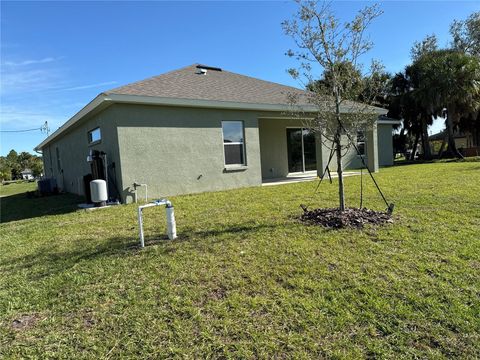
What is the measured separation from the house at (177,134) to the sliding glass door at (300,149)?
211cm

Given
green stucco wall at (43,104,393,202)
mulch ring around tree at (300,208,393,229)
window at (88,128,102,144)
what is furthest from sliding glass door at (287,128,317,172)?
mulch ring around tree at (300,208,393,229)

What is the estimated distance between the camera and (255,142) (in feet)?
38.5

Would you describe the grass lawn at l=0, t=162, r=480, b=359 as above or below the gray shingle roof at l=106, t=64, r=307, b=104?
below

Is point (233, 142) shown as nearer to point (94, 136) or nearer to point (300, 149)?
point (94, 136)

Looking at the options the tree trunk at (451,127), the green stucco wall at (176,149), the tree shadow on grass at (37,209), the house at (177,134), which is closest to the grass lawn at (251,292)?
the tree shadow on grass at (37,209)

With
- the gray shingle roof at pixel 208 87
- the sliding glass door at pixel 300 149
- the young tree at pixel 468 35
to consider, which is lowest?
the sliding glass door at pixel 300 149

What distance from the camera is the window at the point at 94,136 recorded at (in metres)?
10.9

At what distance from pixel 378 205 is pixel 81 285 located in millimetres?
5765

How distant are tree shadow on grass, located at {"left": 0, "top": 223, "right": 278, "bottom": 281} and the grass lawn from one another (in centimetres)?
3

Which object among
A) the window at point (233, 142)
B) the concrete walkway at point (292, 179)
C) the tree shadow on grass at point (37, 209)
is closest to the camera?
the tree shadow on grass at point (37, 209)

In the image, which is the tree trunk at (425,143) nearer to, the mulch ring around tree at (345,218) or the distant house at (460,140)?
the distant house at (460,140)

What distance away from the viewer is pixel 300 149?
16234 millimetres

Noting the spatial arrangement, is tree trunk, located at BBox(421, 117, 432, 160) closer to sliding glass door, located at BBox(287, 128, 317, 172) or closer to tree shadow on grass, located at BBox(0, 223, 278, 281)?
sliding glass door, located at BBox(287, 128, 317, 172)

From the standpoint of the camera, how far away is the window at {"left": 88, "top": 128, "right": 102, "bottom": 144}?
429 inches
